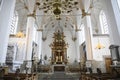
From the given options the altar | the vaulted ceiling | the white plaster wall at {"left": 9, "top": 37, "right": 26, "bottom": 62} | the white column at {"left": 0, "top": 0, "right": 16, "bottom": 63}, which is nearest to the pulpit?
the altar

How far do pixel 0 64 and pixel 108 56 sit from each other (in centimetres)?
1117

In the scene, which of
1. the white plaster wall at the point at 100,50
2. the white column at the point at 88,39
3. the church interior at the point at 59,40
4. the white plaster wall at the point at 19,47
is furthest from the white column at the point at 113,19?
the white plaster wall at the point at 19,47

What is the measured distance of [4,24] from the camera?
8.16 meters

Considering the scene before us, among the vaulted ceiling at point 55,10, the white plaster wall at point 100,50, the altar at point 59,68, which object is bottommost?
the altar at point 59,68

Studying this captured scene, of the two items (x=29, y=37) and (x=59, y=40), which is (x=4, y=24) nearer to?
(x=29, y=37)

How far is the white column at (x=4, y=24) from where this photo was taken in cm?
768

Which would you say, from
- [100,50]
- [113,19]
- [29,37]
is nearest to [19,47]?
[29,37]

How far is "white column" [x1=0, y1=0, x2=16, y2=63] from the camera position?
7.68 meters

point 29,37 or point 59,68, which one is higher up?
point 29,37

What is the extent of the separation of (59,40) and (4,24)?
14.7 meters

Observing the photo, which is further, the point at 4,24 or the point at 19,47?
the point at 19,47

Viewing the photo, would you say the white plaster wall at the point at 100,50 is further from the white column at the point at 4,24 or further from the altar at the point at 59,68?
the white column at the point at 4,24

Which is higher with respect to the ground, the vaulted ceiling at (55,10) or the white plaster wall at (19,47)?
the vaulted ceiling at (55,10)

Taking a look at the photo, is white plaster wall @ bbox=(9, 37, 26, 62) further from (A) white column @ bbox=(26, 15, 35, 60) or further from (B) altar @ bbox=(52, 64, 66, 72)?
(B) altar @ bbox=(52, 64, 66, 72)
